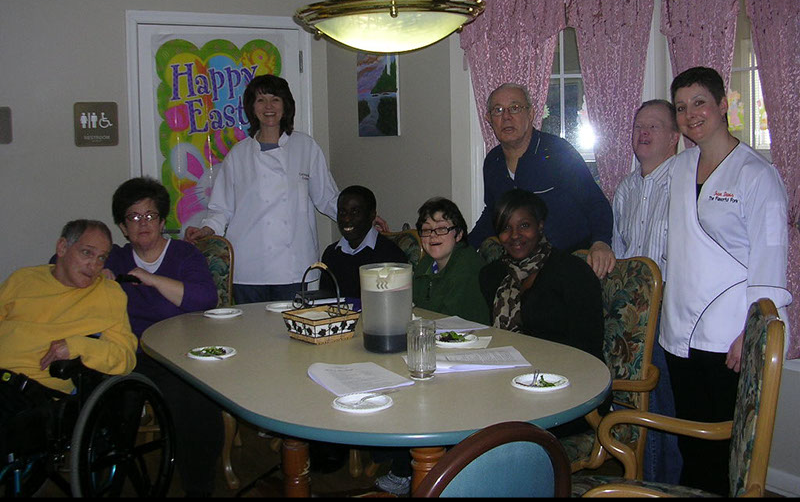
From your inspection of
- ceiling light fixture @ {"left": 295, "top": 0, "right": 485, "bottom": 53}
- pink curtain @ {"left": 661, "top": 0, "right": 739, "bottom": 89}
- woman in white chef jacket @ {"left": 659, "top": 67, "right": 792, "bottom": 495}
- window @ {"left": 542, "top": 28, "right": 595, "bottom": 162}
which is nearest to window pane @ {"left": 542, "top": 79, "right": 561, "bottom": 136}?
window @ {"left": 542, "top": 28, "right": 595, "bottom": 162}

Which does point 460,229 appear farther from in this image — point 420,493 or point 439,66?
point 420,493

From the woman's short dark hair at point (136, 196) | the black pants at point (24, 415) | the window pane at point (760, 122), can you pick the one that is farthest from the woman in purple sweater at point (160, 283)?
the window pane at point (760, 122)

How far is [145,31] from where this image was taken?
14.3ft

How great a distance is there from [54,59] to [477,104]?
7.47 ft

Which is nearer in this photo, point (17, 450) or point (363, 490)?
point (17, 450)

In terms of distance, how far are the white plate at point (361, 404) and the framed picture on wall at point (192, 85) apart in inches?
116

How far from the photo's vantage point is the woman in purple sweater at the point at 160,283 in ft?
8.86

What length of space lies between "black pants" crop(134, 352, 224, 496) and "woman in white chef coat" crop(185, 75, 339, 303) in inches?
40.4

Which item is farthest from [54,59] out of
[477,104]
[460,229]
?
[460,229]

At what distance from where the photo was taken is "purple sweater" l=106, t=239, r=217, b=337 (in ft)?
9.64

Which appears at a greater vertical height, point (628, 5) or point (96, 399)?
point (628, 5)

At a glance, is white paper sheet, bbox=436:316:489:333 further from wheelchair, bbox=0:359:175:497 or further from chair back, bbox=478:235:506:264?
wheelchair, bbox=0:359:175:497

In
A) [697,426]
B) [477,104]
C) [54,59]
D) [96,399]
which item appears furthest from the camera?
[54,59]

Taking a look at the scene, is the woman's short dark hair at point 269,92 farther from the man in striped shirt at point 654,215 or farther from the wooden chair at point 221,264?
the man in striped shirt at point 654,215
